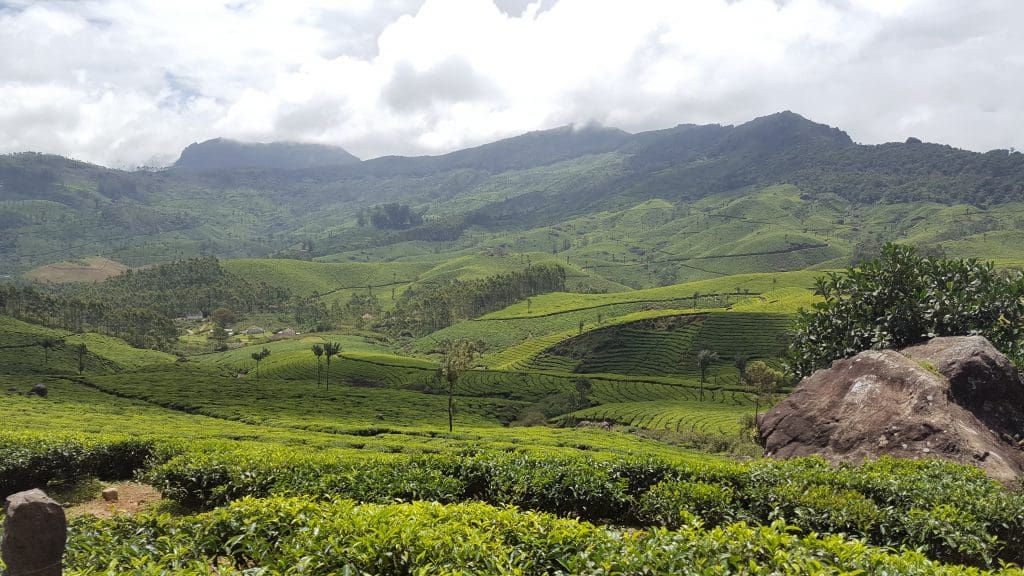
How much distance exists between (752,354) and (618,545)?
123776mm

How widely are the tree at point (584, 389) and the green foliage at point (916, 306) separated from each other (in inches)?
2658

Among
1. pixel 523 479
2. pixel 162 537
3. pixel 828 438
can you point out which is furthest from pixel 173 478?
pixel 828 438

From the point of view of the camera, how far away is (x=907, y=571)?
7.01 m

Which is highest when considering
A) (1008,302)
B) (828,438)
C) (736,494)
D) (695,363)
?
(1008,302)

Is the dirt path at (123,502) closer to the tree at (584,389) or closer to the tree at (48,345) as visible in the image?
the tree at (584,389)

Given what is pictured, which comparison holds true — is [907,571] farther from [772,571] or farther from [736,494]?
[736,494]

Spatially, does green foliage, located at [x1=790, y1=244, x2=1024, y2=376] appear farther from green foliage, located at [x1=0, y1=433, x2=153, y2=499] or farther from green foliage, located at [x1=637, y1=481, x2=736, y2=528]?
green foliage, located at [x1=0, y1=433, x2=153, y2=499]

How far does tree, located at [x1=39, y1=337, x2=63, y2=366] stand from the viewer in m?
118

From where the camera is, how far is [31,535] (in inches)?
253

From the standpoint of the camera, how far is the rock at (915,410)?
61.3 ft

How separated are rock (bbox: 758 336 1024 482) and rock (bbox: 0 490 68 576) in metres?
22.3

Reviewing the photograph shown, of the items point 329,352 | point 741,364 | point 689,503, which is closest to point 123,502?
point 689,503

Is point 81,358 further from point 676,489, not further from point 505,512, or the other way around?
point 505,512

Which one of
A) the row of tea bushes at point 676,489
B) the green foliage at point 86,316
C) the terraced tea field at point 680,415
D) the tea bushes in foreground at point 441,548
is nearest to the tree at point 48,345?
the green foliage at point 86,316
